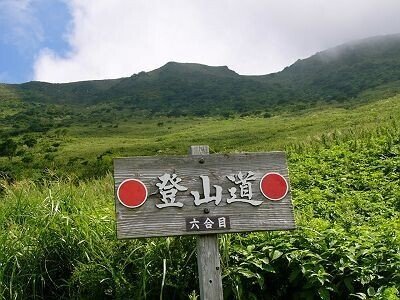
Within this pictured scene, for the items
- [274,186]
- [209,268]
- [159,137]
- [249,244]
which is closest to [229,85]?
[159,137]

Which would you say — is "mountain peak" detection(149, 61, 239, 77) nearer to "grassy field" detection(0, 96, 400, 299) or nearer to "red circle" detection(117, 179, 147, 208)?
"grassy field" detection(0, 96, 400, 299)

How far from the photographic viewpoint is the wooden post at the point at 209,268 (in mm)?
4848

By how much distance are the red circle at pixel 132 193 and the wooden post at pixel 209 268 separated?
67 centimetres

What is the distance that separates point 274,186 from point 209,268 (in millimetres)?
1056

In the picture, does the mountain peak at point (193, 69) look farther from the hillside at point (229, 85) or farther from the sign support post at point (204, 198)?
the sign support post at point (204, 198)

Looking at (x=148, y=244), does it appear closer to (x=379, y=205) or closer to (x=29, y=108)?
(x=379, y=205)

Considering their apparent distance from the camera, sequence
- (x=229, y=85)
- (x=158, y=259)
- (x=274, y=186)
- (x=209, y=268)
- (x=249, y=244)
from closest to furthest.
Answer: (x=209, y=268)
(x=274, y=186)
(x=158, y=259)
(x=249, y=244)
(x=229, y=85)

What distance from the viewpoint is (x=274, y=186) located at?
17.3 feet

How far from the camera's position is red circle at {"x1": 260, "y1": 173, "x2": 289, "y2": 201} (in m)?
5.25

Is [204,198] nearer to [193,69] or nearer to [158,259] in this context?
[158,259]

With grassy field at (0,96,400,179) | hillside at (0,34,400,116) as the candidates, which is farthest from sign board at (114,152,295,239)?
hillside at (0,34,400,116)

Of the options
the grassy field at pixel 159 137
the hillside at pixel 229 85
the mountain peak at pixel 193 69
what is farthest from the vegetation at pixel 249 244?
the mountain peak at pixel 193 69

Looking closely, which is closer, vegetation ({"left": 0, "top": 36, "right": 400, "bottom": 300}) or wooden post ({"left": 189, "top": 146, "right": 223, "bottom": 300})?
wooden post ({"left": 189, "top": 146, "right": 223, "bottom": 300})

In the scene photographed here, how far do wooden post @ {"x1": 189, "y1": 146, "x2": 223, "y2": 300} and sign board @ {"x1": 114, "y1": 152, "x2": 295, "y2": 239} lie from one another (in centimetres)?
11
